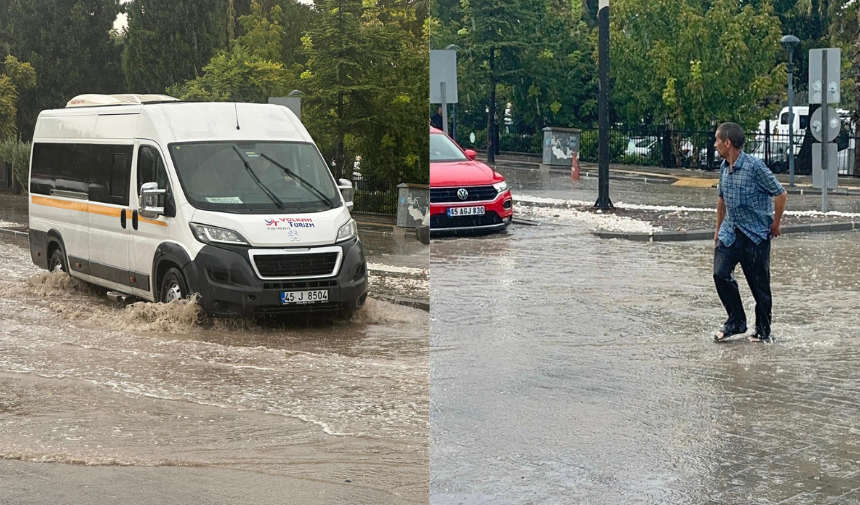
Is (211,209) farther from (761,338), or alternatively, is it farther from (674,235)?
(674,235)

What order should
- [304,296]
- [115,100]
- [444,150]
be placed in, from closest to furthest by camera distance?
[304,296], [115,100], [444,150]

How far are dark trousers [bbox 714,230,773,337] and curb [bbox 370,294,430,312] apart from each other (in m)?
3.96

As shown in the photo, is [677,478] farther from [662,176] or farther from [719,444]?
[662,176]

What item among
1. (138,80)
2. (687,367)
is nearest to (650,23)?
(138,80)

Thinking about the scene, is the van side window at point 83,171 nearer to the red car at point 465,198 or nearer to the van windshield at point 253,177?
the van windshield at point 253,177

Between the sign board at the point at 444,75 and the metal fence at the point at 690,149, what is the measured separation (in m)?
16.2

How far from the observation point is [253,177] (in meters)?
12.3

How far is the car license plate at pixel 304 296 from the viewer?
1155 cm

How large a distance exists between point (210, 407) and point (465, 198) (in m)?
11.0

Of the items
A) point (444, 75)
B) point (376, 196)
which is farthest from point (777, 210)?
point (376, 196)

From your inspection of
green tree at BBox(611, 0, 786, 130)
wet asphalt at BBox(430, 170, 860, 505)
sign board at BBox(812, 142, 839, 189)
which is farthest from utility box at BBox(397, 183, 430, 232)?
green tree at BBox(611, 0, 786, 130)

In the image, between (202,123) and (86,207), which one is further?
(86,207)

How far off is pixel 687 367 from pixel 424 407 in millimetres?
2065

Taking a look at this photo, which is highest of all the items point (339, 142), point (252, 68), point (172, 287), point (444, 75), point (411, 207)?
point (252, 68)
